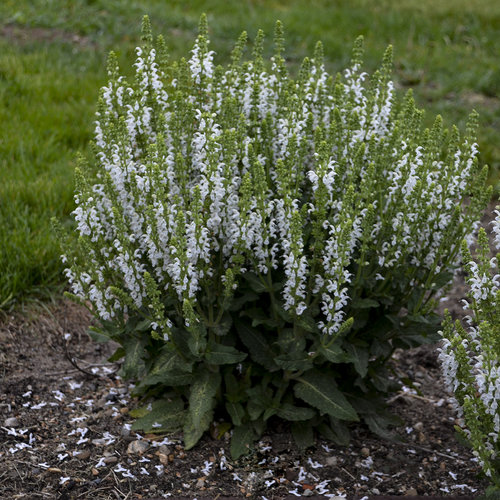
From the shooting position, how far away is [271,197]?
3441mm

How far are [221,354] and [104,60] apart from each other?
5.38 metres

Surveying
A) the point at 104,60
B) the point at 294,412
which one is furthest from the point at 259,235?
the point at 104,60

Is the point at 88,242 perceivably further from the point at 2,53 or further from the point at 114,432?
the point at 2,53

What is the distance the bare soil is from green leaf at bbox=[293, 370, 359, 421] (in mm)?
364

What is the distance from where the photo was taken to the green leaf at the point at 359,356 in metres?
3.24

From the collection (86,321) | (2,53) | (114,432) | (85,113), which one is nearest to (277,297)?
(114,432)

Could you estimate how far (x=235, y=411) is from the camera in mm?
3461

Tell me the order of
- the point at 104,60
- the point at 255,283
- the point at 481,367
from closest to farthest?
the point at 481,367
the point at 255,283
the point at 104,60

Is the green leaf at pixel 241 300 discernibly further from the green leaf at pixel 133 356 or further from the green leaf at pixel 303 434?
the green leaf at pixel 303 434

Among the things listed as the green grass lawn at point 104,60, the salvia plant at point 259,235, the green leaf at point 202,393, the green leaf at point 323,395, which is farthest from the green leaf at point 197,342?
the green grass lawn at point 104,60

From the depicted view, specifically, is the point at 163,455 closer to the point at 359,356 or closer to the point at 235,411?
the point at 235,411

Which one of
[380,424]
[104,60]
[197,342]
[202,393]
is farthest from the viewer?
[104,60]

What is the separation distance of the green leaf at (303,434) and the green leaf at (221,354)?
0.59 meters

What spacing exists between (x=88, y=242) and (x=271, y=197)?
899 millimetres
